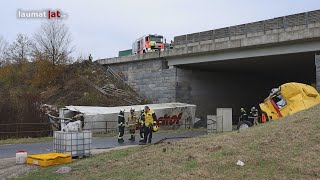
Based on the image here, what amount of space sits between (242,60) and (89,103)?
12.1m

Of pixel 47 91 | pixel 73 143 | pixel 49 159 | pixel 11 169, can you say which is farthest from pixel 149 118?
pixel 47 91

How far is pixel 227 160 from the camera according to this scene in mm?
8344

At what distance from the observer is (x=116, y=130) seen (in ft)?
80.2

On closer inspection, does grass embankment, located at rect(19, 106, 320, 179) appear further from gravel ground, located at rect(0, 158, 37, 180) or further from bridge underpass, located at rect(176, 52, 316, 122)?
bridge underpass, located at rect(176, 52, 316, 122)

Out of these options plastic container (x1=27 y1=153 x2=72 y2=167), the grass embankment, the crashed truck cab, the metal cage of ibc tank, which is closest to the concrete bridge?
the crashed truck cab

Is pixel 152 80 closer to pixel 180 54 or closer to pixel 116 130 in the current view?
pixel 180 54

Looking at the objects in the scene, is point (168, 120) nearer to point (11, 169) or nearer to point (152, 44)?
point (152, 44)

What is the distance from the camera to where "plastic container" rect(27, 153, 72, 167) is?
10219 mm

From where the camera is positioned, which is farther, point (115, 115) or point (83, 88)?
point (83, 88)

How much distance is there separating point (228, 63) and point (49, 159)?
70.1ft

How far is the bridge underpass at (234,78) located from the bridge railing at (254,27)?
1899 mm

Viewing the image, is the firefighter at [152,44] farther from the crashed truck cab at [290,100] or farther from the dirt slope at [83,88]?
the crashed truck cab at [290,100]

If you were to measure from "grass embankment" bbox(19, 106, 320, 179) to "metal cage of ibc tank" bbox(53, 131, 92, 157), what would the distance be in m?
1.30

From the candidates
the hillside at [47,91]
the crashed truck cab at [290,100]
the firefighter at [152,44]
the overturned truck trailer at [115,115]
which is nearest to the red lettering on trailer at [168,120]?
the overturned truck trailer at [115,115]
